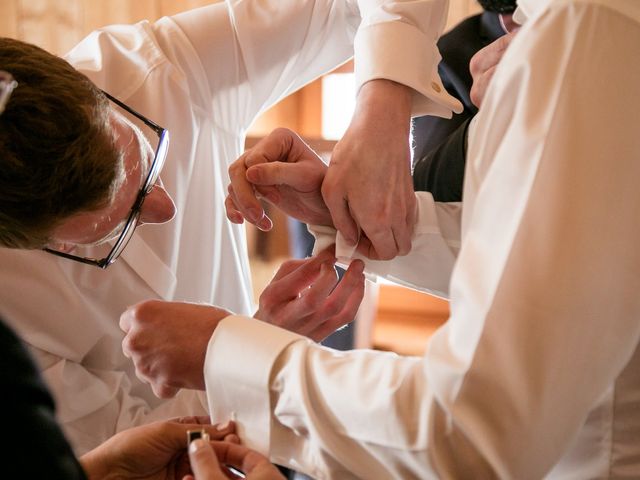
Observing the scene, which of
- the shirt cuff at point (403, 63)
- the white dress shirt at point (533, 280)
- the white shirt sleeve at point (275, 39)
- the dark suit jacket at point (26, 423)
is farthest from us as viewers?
the white shirt sleeve at point (275, 39)

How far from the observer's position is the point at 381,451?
71 centimetres

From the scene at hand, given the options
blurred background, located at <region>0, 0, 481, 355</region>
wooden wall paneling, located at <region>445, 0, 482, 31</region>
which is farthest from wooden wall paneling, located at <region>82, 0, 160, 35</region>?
wooden wall paneling, located at <region>445, 0, 482, 31</region>

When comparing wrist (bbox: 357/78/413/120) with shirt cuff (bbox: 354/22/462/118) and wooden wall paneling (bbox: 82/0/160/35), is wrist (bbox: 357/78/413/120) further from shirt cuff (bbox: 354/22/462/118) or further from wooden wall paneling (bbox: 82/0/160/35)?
wooden wall paneling (bbox: 82/0/160/35)

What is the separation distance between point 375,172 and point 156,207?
0.38 meters

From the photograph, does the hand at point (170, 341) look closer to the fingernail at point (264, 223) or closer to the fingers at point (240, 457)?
the fingers at point (240, 457)

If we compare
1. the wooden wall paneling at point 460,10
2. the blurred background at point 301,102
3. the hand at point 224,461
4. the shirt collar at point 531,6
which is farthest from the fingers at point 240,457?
the wooden wall paneling at point 460,10

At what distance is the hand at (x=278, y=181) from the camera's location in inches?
40.2

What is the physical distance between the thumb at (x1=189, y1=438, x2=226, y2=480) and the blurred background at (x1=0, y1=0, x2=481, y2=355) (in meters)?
1.88

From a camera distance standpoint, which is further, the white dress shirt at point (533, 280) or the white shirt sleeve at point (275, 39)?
the white shirt sleeve at point (275, 39)

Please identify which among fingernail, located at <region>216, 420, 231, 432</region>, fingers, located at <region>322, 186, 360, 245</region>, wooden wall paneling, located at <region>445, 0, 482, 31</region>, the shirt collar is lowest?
fingernail, located at <region>216, 420, 231, 432</region>

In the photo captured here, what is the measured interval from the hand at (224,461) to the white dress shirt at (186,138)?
0.44 metres

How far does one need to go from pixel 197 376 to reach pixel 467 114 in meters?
1.13

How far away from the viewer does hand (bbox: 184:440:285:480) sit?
746mm

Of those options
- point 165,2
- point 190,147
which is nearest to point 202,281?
point 190,147
